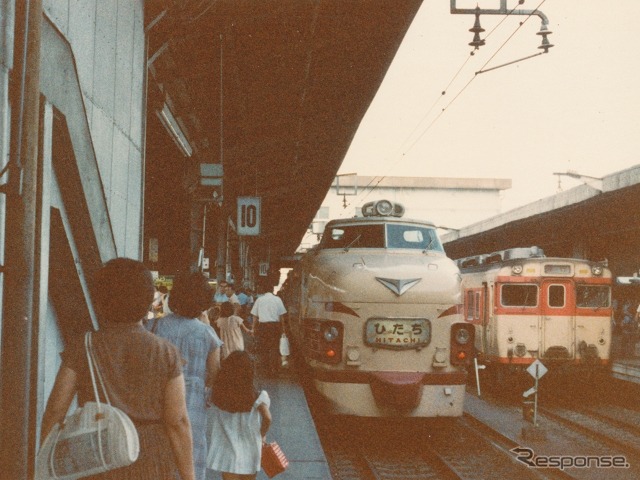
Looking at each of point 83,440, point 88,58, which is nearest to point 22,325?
point 83,440

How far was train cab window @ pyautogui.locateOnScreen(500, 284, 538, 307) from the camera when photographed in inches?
653

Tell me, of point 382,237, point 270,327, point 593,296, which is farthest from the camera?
point 593,296

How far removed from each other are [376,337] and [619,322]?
2719 cm

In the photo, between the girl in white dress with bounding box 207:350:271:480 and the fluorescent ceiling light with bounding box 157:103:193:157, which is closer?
the girl in white dress with bounding box 207:350:271:480

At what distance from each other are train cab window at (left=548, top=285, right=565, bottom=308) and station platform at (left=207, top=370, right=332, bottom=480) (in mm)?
6025

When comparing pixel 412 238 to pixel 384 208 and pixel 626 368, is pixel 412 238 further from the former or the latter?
pixel 626 368

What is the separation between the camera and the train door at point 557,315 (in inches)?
648

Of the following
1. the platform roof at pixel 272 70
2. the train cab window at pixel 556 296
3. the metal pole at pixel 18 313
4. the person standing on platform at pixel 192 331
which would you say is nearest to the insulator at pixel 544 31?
the platform roof at pixel 272 70

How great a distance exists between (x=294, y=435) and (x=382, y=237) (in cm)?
337

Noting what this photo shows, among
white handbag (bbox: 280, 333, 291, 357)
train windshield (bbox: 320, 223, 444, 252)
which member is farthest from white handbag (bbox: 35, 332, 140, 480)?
white handbag (bbox: 280, 333, 291, 357)

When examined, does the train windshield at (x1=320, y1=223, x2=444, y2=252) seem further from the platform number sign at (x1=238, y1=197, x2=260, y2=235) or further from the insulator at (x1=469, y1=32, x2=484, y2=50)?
the platform number sign at (x1=238, y1=197, x2=260, y2=235)

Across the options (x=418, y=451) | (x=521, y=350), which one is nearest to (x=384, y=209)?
(x=418, y=451)

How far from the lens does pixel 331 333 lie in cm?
1014

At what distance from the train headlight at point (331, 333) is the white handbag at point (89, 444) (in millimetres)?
6980
